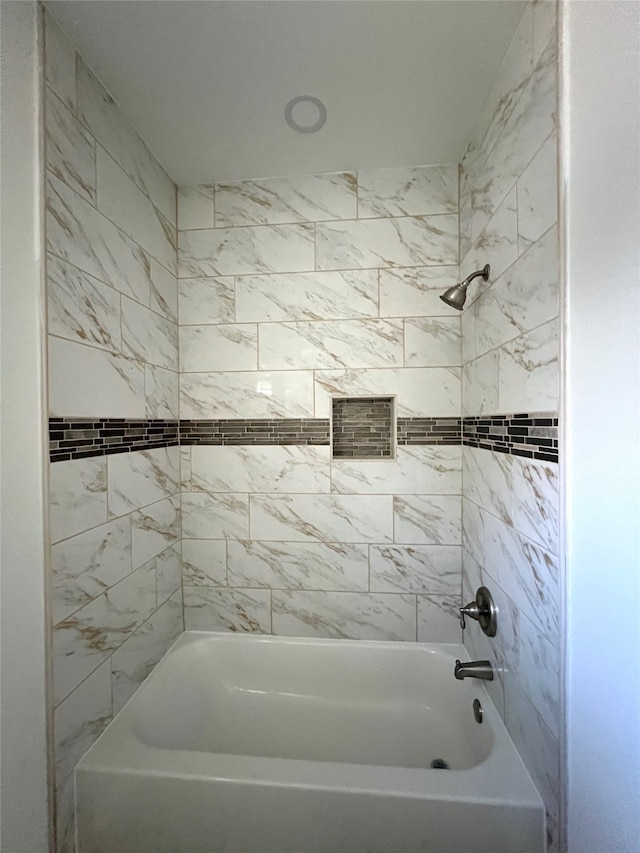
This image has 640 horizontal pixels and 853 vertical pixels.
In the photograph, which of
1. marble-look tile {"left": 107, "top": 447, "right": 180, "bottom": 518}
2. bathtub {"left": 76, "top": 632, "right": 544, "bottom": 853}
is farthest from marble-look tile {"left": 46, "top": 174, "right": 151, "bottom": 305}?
bathtub {"left": 76, "top": 632, "right": 544, "bottom": 853}

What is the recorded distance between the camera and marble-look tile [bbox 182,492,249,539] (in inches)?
67.2

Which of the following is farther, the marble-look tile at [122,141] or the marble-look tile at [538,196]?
the marble-look tile at [122,141]

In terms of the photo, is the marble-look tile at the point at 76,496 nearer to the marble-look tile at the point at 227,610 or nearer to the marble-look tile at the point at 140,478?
the marble-look tile at the point at 140,478

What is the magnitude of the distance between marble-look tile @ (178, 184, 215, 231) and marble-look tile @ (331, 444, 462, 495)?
1.35 m

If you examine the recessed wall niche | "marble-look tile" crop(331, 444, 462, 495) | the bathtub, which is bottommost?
the bathtub

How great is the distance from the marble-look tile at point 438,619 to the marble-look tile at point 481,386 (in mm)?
882

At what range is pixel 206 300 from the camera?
1705 mm

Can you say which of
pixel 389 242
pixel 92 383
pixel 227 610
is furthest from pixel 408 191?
pixel 227 610

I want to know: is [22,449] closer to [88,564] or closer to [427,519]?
[88,564]

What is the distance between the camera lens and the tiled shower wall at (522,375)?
0.88 m

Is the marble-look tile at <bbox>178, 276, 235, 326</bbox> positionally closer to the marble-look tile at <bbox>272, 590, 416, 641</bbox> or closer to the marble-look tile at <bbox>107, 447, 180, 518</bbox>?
the marble-look tile at <bbox>107, 447, 180, 518</bbox>

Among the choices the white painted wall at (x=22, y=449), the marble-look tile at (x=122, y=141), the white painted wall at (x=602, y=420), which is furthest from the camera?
the marble-look tile at (x=122, y=141)

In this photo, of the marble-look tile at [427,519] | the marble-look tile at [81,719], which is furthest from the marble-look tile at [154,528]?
the marble-look tile at [427,519]

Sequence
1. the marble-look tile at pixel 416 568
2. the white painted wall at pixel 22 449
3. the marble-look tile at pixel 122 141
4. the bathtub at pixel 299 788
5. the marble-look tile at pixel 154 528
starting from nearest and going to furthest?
the white painted wall at pixel 22 449 < the bathtub at pixel 299 788 < the marble-look tile at pixel 122 141 < the marble-look tile at pixel 154 528 < the marble-look tile at pixel 416 568
